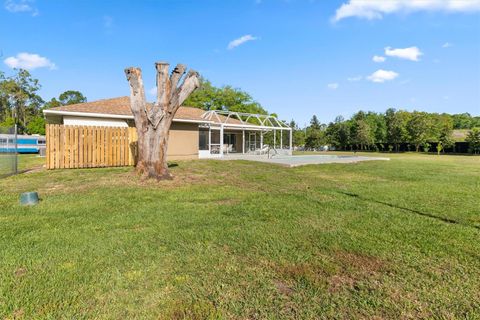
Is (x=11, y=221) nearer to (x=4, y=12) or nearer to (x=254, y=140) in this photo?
(x=4, y=12)

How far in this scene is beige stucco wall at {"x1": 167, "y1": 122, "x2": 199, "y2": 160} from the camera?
17.3 m

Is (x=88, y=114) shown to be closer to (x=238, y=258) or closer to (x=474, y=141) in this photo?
(x=238, y=258)

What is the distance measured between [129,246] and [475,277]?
3.71m

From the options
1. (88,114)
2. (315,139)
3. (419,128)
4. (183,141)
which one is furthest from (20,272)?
(315,139)

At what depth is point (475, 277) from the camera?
8.69 ft

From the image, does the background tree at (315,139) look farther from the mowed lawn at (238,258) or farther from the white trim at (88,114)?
the mowed lawn at (238,258)

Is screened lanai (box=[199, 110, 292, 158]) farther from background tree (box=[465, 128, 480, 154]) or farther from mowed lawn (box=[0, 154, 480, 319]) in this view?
background tree (box=[465, 128, 480, 154])

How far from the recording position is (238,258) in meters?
3.03

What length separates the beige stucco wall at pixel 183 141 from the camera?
17269 mm

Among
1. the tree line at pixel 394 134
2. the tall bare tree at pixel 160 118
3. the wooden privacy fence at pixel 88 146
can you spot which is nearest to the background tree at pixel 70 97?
the tree line at pixel 394 134

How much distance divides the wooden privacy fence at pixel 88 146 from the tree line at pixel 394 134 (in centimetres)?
4170

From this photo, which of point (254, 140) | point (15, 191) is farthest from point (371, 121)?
point (15, 191)

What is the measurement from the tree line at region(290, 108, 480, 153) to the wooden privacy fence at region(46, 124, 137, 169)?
41700mm

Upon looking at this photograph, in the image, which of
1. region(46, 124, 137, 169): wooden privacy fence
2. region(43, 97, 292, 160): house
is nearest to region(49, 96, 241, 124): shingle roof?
region(43, 97, 292, 160): house
